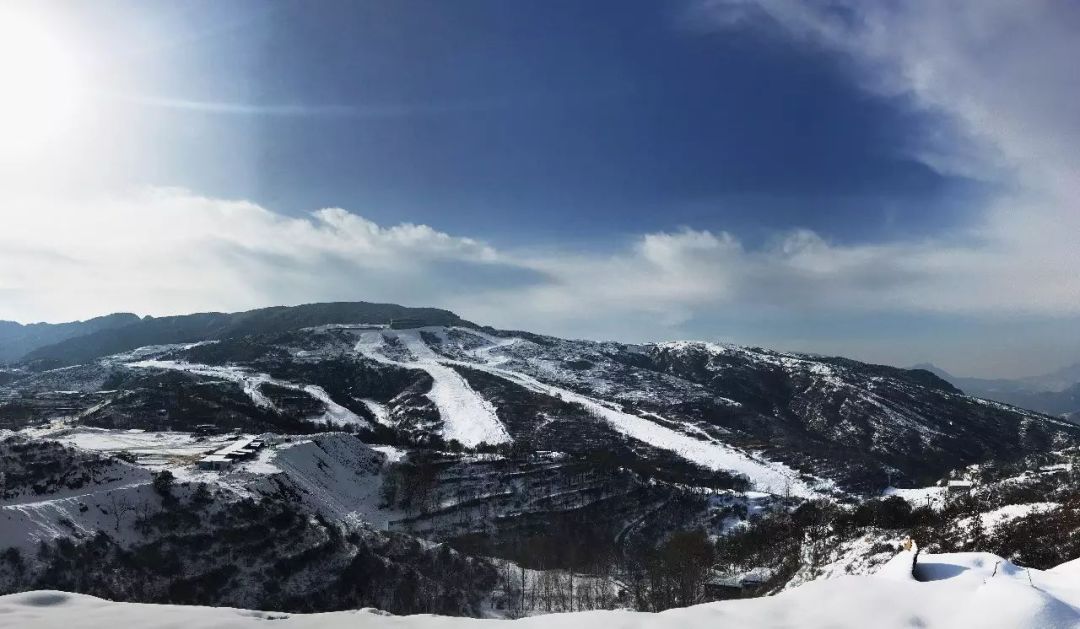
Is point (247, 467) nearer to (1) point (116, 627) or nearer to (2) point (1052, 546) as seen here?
(1) point (116, 627)

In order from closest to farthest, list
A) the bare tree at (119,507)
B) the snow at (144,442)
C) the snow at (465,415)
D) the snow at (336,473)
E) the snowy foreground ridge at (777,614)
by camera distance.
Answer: the snowy foreground ridge at (777,614) < the bare tree at (119,507) < the snow at (336,473) < the snow at (144,442) < the snow at (465,415)

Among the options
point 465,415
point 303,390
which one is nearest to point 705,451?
point 465,415

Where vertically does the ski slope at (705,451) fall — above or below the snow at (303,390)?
below

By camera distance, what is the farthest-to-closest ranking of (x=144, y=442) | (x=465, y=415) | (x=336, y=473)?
(x=465, y=415) < (x=144, y=442) < (x=336, y=473)

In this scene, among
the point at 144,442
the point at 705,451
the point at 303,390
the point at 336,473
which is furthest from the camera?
the point at 303,390

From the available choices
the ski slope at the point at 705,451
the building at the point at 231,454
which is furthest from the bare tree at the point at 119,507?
the ski slope at the point at 705,451

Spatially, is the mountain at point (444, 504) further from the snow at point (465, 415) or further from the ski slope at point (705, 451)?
the snow at point (465, 415)

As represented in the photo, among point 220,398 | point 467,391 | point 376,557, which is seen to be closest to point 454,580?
point 376,557

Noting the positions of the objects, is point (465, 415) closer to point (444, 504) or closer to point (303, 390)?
point (303, 390)
